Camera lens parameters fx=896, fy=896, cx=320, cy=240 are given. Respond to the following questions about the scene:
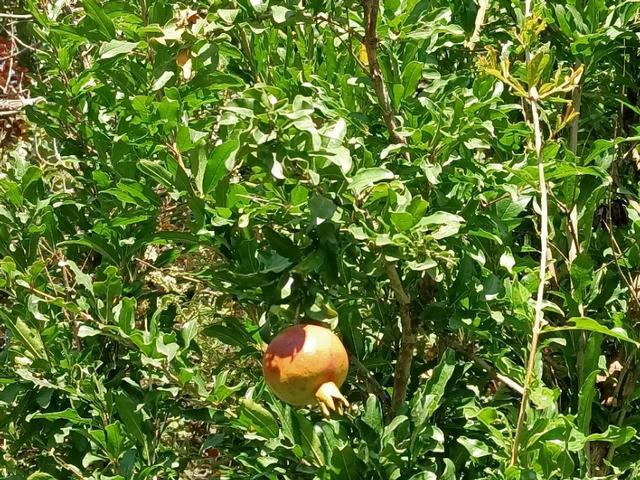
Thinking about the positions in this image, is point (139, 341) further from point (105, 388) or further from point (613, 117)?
point (613, 117)

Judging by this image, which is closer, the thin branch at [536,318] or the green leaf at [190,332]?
the thin branch at [536,318]

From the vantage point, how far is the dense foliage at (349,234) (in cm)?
143

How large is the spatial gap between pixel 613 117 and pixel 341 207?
104 centimetres

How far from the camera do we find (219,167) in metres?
1.46

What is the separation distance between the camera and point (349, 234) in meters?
1.48

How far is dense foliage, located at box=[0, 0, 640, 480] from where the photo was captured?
4.69 ft

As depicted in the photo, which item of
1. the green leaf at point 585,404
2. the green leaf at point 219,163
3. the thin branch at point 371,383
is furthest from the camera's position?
the thin branch at point 371,383

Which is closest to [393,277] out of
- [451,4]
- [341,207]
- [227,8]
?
[341,207]

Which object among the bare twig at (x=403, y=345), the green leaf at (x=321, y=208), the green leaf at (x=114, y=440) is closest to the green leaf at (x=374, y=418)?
the bare twig at (x=403, y=345)

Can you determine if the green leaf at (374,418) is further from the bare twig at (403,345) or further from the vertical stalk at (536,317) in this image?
the vertical stalk at (536,317)

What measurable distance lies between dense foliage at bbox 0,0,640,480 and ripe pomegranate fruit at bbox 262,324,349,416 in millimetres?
109

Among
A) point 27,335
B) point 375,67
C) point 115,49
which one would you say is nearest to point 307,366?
point 375,67

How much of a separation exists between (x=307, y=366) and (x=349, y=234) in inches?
11.0

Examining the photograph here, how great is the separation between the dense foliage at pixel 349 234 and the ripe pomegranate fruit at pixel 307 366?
0.11m
